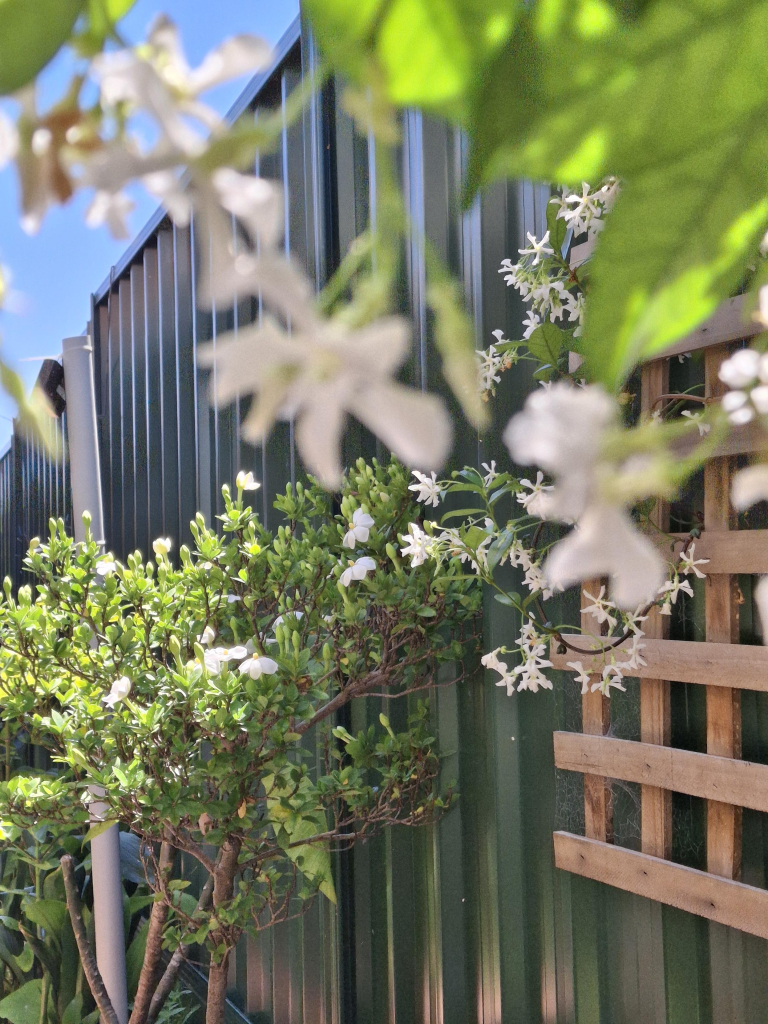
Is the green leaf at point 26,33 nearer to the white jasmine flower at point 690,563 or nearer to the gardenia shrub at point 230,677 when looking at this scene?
the white jasmine flower at point 690,563

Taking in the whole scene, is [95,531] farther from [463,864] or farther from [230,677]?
[463,864]

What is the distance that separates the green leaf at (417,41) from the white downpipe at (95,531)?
2.04 meters

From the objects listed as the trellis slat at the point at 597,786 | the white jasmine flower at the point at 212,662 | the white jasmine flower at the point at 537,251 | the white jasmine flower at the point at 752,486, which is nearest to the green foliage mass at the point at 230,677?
the white jasmine flower at the point at 212,662

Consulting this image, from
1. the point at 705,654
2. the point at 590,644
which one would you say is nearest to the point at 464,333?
the point at 705,654

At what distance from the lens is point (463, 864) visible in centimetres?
178

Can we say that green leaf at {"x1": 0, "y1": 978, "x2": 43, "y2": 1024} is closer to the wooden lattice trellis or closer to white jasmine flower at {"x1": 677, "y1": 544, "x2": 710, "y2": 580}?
the wooden lattice trellis

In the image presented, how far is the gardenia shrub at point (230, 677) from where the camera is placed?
1442 millimetres

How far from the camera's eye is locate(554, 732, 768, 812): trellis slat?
3.80ft

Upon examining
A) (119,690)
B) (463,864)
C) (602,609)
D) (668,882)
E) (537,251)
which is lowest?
(463,864)

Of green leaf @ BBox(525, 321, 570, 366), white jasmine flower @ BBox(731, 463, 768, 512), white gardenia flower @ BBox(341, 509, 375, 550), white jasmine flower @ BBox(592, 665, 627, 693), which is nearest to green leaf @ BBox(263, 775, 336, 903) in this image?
white gardenia flower @ BBox(341, 509, 375, 550)

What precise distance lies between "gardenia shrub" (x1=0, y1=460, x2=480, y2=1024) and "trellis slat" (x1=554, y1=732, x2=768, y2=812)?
32 cm

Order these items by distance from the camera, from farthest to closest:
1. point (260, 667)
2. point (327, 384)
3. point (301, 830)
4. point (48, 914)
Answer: point (48, 914), point (301, 830), point (260, 667), point (327, 384)

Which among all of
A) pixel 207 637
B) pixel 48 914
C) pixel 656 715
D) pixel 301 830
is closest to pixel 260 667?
pixel 207 637

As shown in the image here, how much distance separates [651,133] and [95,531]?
2.23m
